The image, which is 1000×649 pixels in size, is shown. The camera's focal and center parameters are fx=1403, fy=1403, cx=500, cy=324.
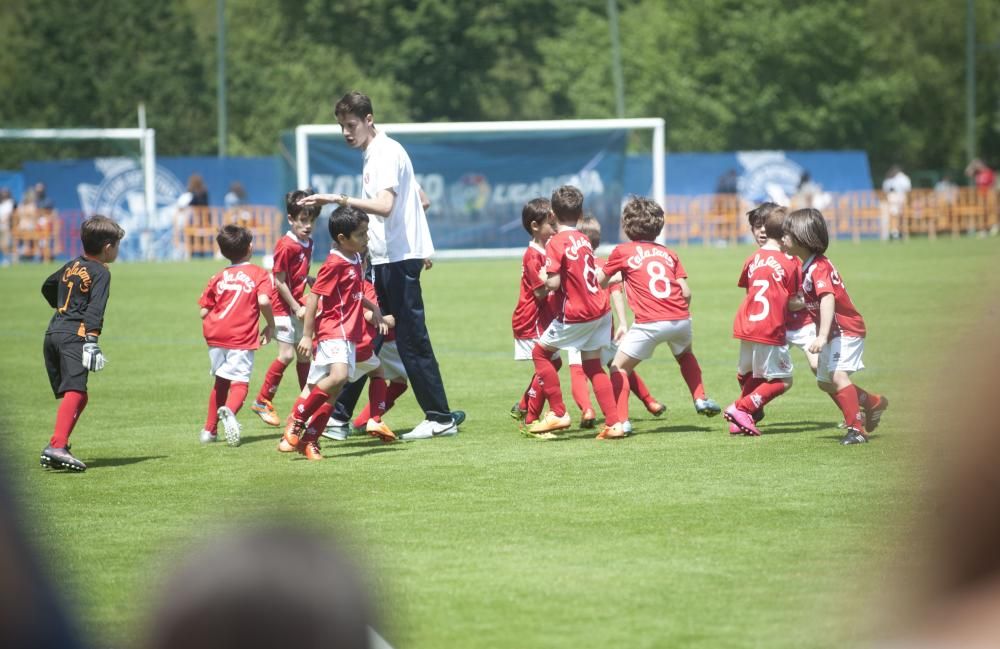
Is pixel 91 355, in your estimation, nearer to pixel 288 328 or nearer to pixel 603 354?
pixel 288 328

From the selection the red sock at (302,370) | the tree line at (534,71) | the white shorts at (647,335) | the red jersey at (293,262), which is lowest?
the red sock at (302,370)

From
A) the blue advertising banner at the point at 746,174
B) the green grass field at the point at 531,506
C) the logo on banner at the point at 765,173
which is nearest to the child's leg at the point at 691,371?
the green grass field at the point at 531,506

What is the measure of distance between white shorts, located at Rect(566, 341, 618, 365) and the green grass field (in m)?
0.53

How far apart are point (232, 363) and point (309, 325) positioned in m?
1.16

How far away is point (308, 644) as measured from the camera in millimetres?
875

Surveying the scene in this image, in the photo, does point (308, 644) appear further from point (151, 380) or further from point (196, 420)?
point (151, 380)

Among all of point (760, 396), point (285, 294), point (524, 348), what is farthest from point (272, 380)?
point (760, 396)

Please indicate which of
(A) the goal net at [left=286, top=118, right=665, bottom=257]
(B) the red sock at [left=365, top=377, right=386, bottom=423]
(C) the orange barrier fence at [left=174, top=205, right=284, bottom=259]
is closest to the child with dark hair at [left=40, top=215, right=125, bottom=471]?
(B) the red sock at [left=365, top=377, right=386, bottom=423]

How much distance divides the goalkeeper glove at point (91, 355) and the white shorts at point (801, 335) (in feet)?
14.6

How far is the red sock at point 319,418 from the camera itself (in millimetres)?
8820

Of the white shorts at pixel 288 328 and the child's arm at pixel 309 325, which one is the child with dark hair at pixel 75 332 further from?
the white shorts at pixel 288 328

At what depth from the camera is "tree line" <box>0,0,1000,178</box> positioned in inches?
2174

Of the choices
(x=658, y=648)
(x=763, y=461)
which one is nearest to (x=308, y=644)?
(x=658, y=648)

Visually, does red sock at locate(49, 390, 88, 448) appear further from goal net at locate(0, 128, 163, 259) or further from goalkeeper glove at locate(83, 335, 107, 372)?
goal net at locate(0, 128, 163, 259)
